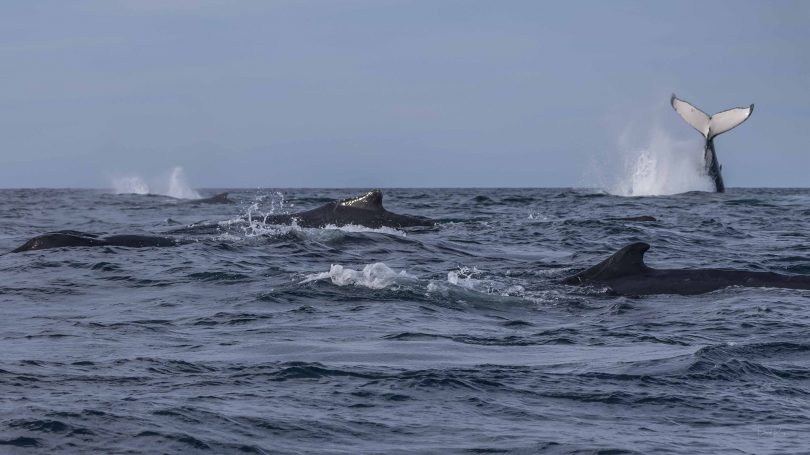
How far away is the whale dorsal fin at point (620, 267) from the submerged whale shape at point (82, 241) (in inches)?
257

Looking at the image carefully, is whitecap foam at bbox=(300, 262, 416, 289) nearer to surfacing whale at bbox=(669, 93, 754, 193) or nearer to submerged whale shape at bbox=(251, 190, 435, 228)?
submerged whale shape at bbox=(251, 190, 435, 228)

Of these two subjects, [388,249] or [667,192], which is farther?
[667,192]

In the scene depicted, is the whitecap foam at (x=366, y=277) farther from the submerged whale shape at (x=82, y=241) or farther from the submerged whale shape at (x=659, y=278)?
the submerged whale shape at (x=82, y=241)

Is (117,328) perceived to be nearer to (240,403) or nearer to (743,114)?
(240,403)

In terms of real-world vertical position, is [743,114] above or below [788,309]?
above

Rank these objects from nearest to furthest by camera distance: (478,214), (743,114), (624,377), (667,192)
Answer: (624,377)
(478,214)
(743,114)
(667,192)

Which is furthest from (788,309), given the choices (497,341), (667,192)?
(667,192)

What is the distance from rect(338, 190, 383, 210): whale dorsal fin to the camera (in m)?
22.3

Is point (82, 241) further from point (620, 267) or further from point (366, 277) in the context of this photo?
point (620, 267)

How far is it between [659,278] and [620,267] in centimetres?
44

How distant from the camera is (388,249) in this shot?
18.5m

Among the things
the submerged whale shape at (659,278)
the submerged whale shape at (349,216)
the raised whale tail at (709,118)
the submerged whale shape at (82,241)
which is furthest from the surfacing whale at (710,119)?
the submerged whale shape at (659,278)

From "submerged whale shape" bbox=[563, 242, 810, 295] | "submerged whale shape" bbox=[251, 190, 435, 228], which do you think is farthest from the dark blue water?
"submerged whale shape" bbox=[251, 190, 435, 228]

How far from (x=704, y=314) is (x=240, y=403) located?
18.5 feet
